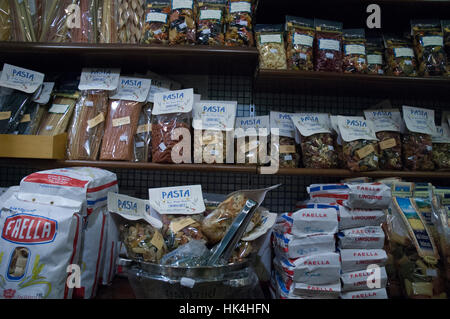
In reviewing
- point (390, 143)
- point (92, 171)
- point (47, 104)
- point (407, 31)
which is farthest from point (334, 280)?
point (47, 104)

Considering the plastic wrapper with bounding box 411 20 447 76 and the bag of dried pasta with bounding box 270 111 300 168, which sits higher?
the plastic wrapper with bounding box 411 20 447 76

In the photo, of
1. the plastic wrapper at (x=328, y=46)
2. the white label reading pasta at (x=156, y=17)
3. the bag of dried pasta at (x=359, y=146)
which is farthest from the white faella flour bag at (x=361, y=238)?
the white label reading pasta at (x=156, y=17)

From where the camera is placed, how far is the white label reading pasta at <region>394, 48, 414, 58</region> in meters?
1.45

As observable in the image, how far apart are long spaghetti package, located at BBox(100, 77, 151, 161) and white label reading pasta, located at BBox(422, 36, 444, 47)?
142 centimetres

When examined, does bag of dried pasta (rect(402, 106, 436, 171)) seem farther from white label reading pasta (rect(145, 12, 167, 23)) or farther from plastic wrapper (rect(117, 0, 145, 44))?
plastic wrapper (rect(117, 0, 145, 44))

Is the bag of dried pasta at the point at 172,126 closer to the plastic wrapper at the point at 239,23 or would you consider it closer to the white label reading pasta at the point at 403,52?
the plastic wrapper at the point at 239,23

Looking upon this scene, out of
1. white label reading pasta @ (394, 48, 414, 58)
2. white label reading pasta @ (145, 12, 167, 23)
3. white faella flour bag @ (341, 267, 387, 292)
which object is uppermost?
white label reading pasta @ (145, 12, 167, 23)

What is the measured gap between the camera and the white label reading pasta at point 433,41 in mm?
→ 1435

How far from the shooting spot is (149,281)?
2.92 ft

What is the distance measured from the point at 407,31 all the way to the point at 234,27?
976mm

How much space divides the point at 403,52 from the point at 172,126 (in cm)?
123

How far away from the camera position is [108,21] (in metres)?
1.42

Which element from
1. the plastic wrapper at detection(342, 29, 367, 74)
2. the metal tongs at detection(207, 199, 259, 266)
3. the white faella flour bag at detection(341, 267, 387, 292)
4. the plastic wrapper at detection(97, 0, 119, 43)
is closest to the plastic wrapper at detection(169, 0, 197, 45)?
the plastic wrapper at detection(97, 0, 119, 43)

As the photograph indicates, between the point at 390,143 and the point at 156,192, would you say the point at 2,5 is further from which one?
the point at 390,143
